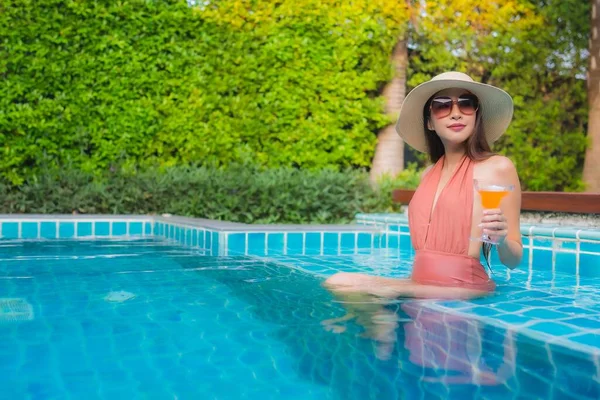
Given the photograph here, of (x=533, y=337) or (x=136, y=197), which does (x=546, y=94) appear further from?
(x=533, y=337)

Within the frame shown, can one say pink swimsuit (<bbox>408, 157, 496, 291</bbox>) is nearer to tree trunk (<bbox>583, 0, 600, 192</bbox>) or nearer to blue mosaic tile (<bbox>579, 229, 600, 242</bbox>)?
blue mosaic tile (<bbox>579, 229, 600, 242</bbox>)

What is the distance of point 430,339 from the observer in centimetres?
254

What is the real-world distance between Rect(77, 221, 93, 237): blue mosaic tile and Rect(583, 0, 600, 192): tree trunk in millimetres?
6615

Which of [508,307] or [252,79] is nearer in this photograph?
[508,307]

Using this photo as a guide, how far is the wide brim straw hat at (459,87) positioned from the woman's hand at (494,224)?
669mm

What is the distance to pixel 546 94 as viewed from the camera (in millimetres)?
10078

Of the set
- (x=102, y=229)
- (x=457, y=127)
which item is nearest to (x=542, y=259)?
(x=457, y=127)

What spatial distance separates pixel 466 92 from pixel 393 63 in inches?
259

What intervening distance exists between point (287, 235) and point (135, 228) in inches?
83.7

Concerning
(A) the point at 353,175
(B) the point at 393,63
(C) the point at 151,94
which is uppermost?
(B) the point at 393,63

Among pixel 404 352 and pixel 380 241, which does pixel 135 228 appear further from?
pixel 404 352

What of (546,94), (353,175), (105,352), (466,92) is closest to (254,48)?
(353,175)

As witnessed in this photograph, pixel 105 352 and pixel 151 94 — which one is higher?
pixel 151 94

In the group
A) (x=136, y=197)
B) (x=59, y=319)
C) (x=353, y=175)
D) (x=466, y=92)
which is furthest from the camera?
(x=353, y=175)
